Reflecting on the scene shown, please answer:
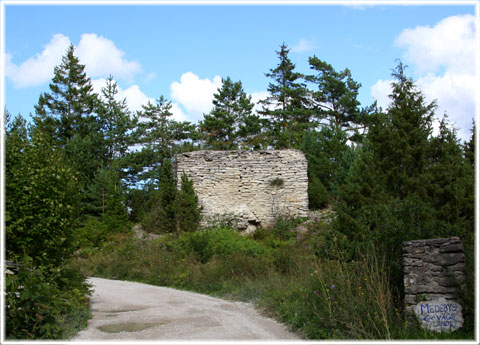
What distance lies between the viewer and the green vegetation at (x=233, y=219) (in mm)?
6758

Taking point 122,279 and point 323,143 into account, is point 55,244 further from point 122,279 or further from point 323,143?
point 323,143

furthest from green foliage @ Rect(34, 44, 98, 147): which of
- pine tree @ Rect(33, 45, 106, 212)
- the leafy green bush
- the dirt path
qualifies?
the dirt path

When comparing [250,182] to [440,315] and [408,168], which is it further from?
[440,315]

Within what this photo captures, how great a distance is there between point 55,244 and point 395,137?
39.0ft

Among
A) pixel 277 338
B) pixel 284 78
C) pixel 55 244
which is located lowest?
pixel 277 338

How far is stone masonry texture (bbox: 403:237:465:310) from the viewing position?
20.4 ft

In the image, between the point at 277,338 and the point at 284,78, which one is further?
the point at 284,78

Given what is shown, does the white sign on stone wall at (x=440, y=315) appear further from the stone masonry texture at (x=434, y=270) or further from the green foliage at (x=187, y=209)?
the green foliage at (x=187, y=209)

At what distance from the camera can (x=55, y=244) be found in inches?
323

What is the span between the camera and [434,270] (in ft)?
20.7

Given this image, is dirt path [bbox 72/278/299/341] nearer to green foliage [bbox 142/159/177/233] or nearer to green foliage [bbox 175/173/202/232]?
green foliage [bbox 175/173/202/232]

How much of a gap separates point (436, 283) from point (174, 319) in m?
4.12

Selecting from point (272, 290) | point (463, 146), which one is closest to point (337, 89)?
point (463, 146)

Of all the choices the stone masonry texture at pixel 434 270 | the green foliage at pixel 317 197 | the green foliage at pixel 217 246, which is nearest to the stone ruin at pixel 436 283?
the stone masonry texture at pixel 434 270
